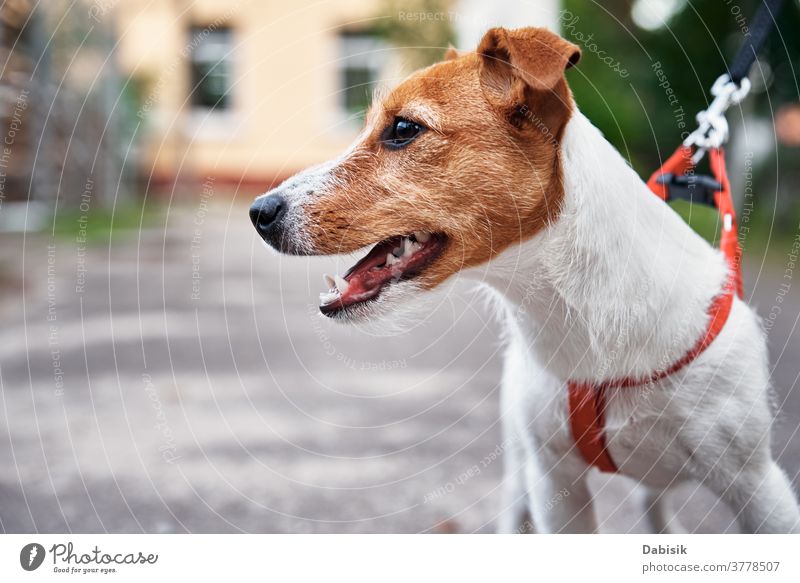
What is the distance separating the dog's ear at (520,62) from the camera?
5.52 ft

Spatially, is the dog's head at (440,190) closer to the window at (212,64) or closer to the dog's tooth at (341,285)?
the dog's tooth at (341,285)

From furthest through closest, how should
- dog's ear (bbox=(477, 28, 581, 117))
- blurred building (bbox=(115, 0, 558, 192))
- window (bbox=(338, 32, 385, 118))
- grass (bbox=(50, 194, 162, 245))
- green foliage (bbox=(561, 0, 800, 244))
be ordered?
1. grass (bbox=(50, 194, 162, 245))
2. blurred building (bbox=(115, 0, 558, 192))
3. green foliage (bbox=(561, 0, 800, 244))
4. window (bbox=(338, 32, 385, 118))
5. dog's ear (bbox=(477, 28, 581, 117))

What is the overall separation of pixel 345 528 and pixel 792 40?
624 cm

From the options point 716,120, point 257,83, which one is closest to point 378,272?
point 716,120

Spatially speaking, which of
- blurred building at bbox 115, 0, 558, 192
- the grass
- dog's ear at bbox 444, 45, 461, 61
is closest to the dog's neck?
dog's ear at bbox 444, 45, 461, 61

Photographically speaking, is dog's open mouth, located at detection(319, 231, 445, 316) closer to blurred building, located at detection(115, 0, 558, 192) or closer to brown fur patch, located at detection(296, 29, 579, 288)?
brown fur patch, located at detection(296, 29, 579, 288)

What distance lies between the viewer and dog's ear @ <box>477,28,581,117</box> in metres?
1.68

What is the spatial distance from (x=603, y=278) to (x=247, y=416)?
268 cm

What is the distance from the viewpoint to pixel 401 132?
1855 mm

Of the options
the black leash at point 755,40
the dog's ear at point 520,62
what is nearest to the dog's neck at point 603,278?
the dog's ear at point 520,62

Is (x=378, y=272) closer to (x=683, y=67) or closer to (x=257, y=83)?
(x=683, y=67)

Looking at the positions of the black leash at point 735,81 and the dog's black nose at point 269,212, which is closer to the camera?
the dog's black nose at point 269,212

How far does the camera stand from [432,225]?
5.95 feet
